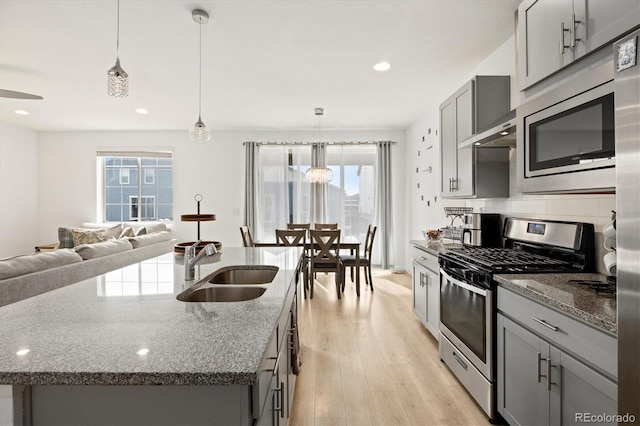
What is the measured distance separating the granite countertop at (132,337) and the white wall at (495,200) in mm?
1740

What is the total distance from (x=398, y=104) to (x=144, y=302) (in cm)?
426

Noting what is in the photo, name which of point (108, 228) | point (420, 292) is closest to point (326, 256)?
point (420, 292)

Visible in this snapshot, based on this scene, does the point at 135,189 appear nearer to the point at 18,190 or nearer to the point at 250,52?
the point at 18,190

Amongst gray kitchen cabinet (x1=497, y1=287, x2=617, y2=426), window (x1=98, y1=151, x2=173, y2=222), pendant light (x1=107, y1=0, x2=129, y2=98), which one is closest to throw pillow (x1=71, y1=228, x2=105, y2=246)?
window (x1=98, y1=151, x2=173, y2=222)

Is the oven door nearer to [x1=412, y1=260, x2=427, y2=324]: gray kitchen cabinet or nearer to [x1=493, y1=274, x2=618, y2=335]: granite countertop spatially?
[x1=493, y1=274, x2=618, y2=335]: granite countertop

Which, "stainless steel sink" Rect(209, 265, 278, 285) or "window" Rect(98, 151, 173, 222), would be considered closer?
"stainless steel sink" Rect(209, 265, 278, 285)

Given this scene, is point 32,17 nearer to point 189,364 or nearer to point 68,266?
point 68,266

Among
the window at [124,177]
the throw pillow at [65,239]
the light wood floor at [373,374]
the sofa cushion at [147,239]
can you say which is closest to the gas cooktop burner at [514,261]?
the light wood floor at [373,374]

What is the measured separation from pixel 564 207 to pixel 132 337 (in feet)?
7.76

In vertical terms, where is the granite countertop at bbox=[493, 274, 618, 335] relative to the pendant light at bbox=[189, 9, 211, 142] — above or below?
below

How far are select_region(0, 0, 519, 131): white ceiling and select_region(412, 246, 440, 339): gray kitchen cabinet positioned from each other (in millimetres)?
1849

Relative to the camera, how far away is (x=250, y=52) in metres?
3.06

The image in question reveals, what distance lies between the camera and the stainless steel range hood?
75.9 inches

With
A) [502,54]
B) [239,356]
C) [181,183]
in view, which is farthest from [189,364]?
[181,183]
